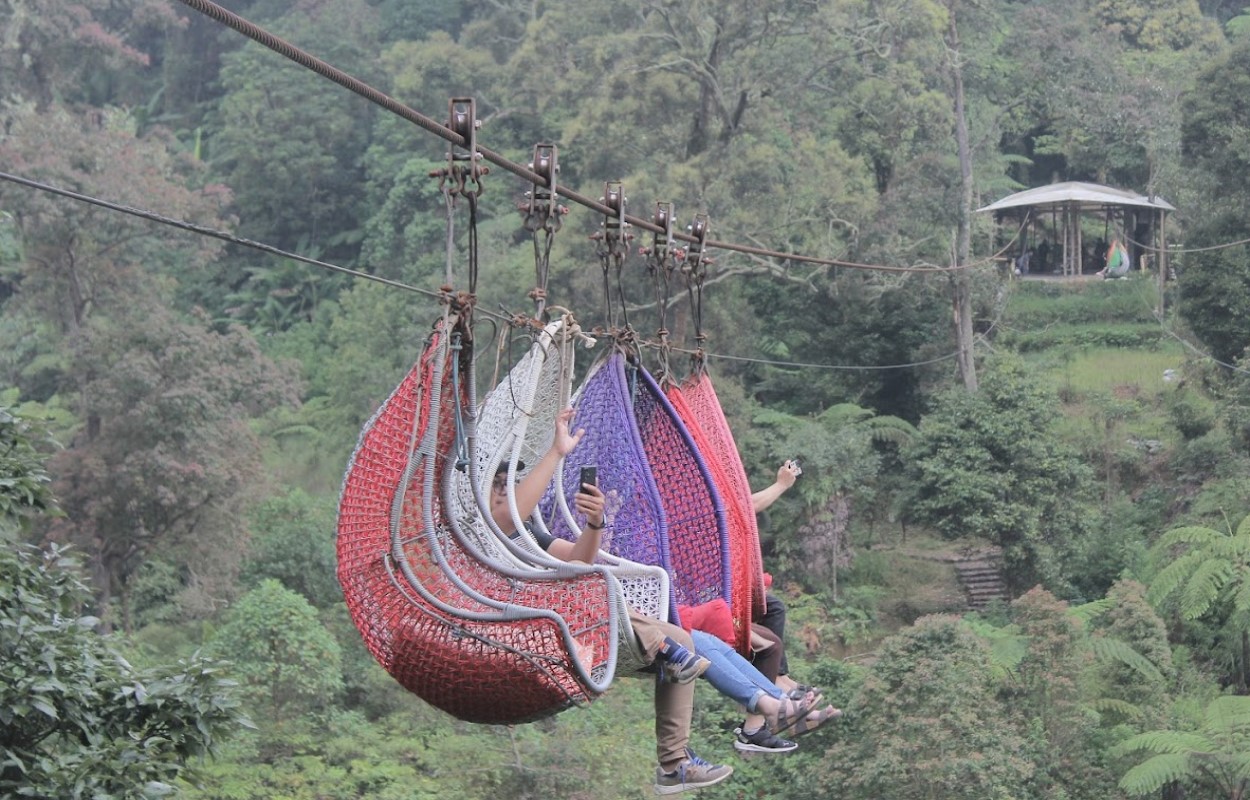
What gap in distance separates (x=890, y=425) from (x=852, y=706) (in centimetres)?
643

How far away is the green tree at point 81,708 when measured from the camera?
4102 mm

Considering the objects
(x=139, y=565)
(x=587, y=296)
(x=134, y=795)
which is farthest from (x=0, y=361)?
(x=134, y=795)

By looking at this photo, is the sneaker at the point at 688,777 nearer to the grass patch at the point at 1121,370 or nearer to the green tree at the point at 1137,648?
the green tree at the point at 1137,648

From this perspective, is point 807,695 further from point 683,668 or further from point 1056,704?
point 1056,704

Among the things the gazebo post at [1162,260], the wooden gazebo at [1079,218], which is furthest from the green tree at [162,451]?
the gazebo post at [1162,260]

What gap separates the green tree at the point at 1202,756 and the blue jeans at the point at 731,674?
19.4ft

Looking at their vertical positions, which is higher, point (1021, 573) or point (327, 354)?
point (327, 354)

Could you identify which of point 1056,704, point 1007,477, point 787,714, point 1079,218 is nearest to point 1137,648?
point 1056,704

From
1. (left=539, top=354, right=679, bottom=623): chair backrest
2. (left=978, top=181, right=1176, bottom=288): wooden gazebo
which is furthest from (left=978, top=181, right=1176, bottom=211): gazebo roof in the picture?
(left=539, top=354, right=679, bottom=623): chair backrest

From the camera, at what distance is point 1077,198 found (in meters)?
18.5

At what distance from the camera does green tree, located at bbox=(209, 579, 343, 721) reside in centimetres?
1112

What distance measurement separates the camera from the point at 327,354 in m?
20.6

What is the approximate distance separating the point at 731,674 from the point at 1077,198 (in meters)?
15.3

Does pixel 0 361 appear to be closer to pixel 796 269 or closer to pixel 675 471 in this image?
pixel 796 269
